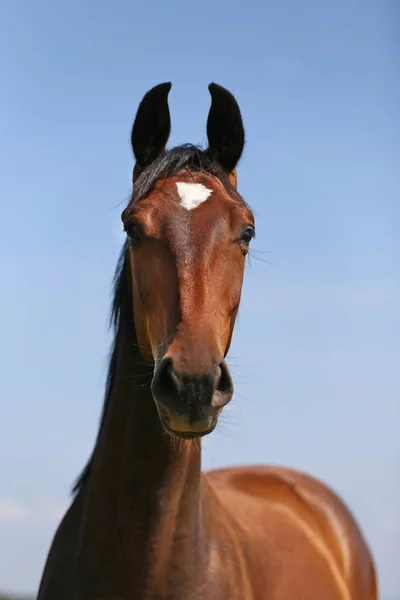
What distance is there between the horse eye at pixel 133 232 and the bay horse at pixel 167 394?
10 millimetres

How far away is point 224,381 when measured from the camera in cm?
332

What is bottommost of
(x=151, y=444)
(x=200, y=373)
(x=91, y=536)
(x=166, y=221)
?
(x=91, y=536)

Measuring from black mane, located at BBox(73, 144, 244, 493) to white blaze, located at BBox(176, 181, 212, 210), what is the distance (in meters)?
0.17

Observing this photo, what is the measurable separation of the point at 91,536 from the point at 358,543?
347 cm

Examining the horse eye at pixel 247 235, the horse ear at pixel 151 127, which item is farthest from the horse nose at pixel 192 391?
the horse ear at pixel 151 127

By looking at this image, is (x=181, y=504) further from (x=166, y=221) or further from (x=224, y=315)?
(x=166, y=221)

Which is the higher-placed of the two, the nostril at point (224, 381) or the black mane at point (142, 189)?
the black mane at point (142, 189)

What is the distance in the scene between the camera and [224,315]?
3.77 m

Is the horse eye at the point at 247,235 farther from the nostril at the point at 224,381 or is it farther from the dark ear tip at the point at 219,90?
the nostril at the point at 224,381

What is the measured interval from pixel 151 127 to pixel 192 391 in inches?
72.6

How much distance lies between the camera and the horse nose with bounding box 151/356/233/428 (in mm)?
3227

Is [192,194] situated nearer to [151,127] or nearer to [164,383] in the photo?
[151,127]

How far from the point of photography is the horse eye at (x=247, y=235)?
4.14 meters

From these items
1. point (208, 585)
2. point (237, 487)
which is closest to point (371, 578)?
point (237, 487)
